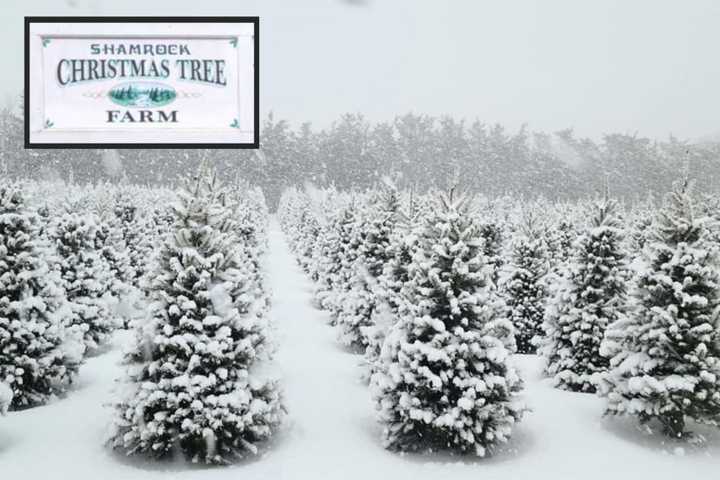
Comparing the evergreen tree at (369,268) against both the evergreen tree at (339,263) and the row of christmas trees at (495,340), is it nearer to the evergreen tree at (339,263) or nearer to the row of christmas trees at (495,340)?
the evergreen tree at (339,263)

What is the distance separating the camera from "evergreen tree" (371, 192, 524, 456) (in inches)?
406

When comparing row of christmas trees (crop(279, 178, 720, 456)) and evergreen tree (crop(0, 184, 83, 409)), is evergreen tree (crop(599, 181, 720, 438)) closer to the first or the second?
row of christmas trees (crop(279, 178, 720, 456))

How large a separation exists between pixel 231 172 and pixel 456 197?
67253 millimetres

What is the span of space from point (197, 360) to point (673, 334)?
27.7 feet

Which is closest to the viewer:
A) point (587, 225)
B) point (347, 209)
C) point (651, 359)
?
point (651, 359)

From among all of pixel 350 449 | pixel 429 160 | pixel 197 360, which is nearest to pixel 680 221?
pixel 350 449

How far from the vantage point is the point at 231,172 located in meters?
75.8

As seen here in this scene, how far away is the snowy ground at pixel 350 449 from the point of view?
9.72 m

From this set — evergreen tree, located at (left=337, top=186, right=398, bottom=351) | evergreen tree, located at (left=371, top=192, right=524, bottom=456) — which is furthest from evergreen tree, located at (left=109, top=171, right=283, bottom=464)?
evergreen tree, located at (left=337, top=186, right=398, bottom=351)

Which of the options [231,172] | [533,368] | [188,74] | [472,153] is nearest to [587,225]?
[533,368]

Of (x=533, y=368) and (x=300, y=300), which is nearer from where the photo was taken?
(x=533, y=368)

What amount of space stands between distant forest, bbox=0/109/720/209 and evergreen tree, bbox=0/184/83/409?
6000cm

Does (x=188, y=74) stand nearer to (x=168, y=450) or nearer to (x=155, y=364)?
(x=155, y=364)

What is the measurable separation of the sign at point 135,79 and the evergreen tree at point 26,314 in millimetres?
3982
